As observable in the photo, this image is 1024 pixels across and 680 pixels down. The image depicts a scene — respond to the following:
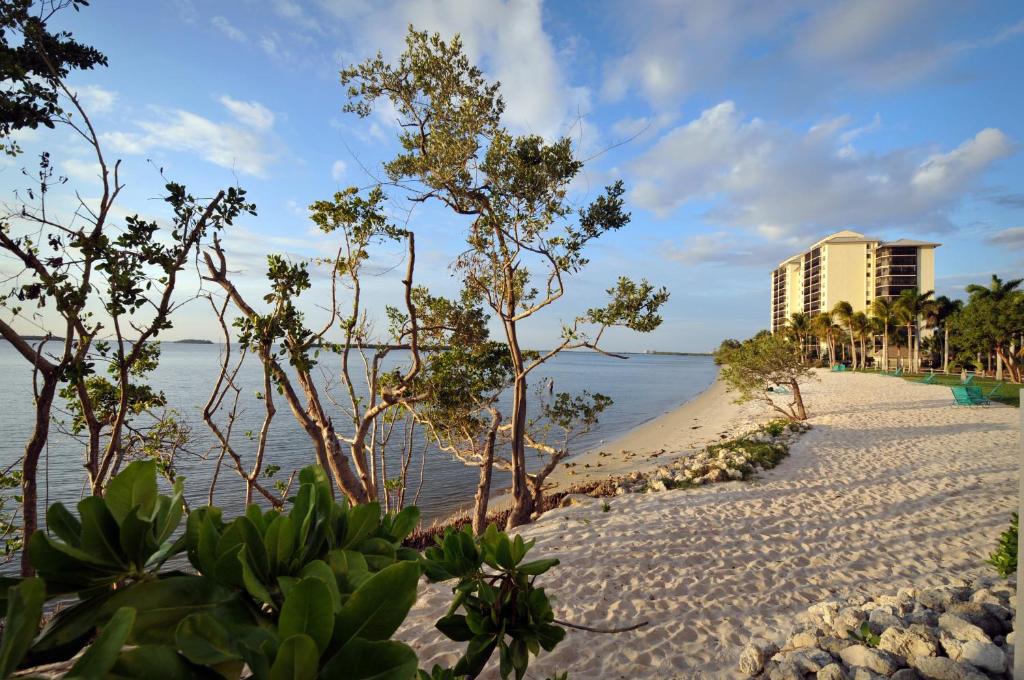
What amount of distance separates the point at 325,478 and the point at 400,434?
18.8 meters

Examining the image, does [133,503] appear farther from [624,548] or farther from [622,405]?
[622,405]

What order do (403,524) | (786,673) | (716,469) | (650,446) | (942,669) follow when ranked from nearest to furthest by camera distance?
(403,524) < (942,669) < (786,673) < (716,469) < (650,446)

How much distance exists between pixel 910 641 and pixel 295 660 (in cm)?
402

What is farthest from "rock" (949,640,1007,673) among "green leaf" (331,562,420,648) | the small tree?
the small tree

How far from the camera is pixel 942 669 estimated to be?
8.71 feet

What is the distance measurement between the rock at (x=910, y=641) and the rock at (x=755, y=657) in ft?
2.26

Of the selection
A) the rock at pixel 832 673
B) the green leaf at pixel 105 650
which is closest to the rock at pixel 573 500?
the rock at pixel 832 673

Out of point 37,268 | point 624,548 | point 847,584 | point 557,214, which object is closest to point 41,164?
point 37,268

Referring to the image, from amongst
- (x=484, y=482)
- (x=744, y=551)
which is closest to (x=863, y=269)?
(x=744, y=551)

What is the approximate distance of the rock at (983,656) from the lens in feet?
8.61

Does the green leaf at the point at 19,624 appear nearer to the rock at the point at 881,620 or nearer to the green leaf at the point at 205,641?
the green leaf at the point at 205,641

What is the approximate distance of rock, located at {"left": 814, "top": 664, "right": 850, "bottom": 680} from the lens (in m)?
2.82

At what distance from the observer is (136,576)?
840mm

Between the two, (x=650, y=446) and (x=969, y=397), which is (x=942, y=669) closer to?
(x=650, y=446)
